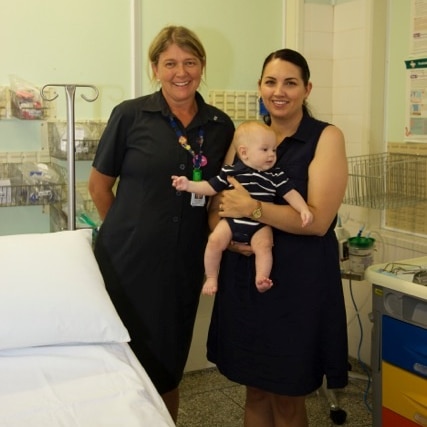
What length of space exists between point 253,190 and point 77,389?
79 centimetres

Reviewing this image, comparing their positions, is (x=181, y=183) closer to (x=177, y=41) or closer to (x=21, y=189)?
(x=177, y=41)

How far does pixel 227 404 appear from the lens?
9.30 ft

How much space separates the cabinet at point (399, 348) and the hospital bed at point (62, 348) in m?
1.01

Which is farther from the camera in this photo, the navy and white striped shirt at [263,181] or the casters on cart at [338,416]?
the casters on cart at [338,416]

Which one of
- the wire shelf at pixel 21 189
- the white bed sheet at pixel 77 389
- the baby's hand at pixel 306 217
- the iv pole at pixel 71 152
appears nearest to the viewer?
the white bed sheet at pixel 77 389

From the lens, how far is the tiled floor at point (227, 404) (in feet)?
8.75

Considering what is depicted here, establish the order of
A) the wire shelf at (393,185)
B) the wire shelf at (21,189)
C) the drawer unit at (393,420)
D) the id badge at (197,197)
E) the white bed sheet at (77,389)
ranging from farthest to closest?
the wire shelf at (393,185)
the wire shelf at (21,189)
the drawer unit at (393,420)
the id badge at (197,197)
the white bed sheet at (77,389)

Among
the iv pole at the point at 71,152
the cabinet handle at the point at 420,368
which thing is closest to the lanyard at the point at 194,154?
the iv pole at the point at 71,152

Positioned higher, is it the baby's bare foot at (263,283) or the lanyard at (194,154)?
the lanyard at (194,154)

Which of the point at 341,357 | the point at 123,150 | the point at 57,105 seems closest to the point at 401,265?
the point at 341,357

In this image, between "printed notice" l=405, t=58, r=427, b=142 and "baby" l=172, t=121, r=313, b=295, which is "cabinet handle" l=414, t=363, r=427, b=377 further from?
"printed notice" l=405, t=58, r=427, b=142

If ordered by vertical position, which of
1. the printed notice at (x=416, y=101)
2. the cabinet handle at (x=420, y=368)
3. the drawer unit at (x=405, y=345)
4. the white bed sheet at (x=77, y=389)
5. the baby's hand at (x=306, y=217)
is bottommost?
the cabinet handle at (x=420, y=368)

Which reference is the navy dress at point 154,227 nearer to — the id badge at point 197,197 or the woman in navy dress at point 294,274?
the id badge at point 197,197

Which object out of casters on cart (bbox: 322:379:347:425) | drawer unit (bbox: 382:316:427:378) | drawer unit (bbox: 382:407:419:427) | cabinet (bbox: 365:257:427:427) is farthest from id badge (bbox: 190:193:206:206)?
casters on cart (bbox: 322:379:347:425)
